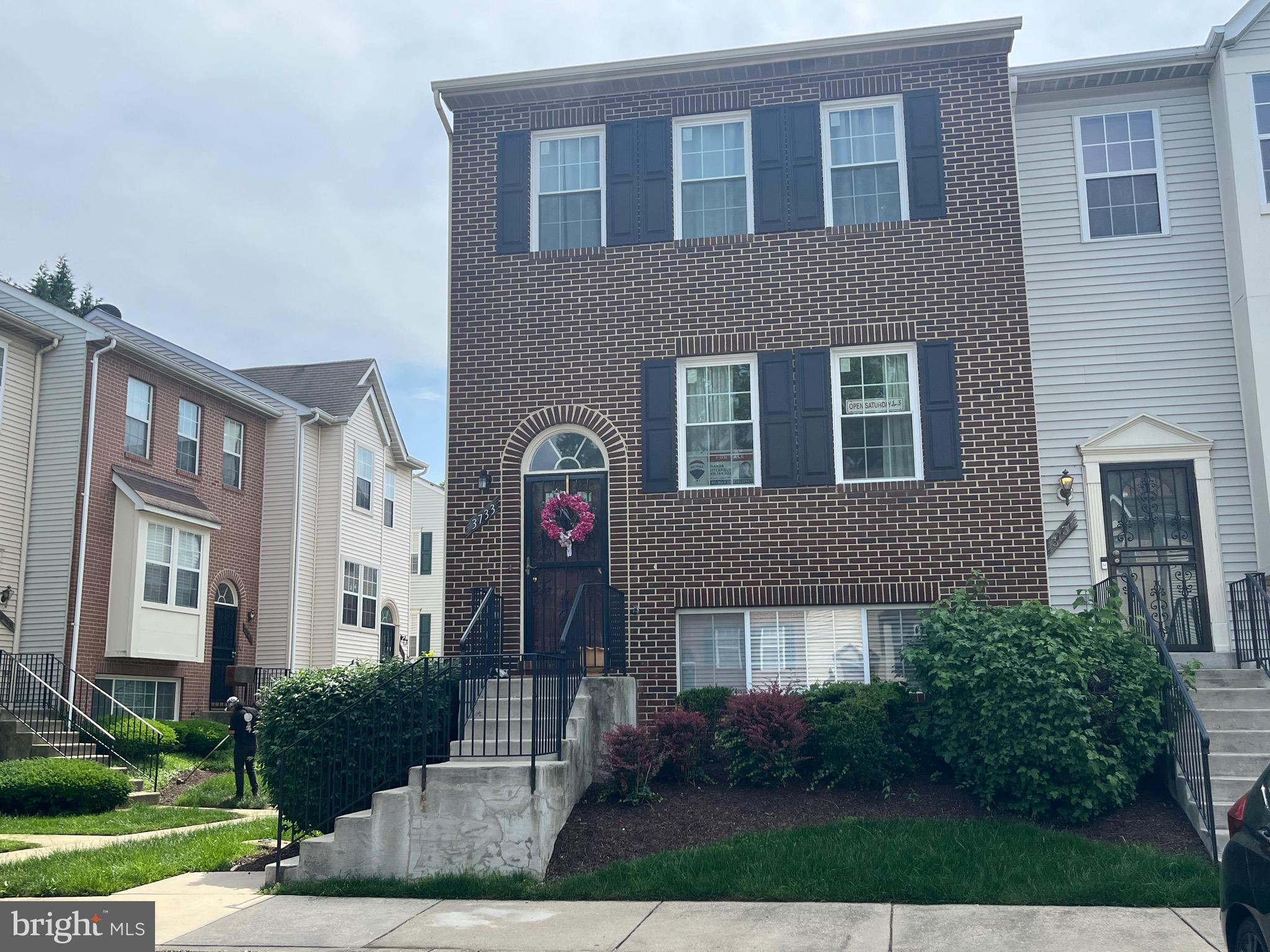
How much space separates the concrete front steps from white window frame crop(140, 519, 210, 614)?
17.2m

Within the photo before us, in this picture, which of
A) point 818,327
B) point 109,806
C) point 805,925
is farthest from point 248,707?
point 805,925

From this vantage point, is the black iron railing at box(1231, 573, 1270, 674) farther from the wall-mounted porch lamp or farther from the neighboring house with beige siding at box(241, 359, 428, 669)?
the neighboring house with beige siding at box(241, 359, 428, 669)

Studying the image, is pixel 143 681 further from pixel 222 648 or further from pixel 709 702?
pixel 709 702

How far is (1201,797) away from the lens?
9.45 metres

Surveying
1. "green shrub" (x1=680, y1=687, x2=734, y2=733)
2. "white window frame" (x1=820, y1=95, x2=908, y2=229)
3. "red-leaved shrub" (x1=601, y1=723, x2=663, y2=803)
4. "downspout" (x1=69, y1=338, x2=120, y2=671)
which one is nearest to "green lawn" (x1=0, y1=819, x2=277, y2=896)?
"red-leaved shrub" (x1=601, y1=723, x2=663, y2=803)

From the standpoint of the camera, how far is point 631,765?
10.5 meters

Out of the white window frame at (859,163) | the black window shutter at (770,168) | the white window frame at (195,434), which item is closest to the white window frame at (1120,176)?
the white window frame at (859,163)

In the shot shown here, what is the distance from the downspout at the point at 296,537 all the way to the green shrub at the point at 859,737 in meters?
16.5

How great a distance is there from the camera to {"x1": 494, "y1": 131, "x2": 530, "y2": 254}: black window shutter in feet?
47.2

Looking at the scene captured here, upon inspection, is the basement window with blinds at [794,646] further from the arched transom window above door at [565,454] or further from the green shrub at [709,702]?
the arched transom window above door at [565,454]

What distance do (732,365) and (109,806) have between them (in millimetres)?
9551

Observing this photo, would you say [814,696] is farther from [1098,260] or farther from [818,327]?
[1098,260]

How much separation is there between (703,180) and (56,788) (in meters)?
10.8

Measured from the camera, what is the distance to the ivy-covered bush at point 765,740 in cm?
1088
